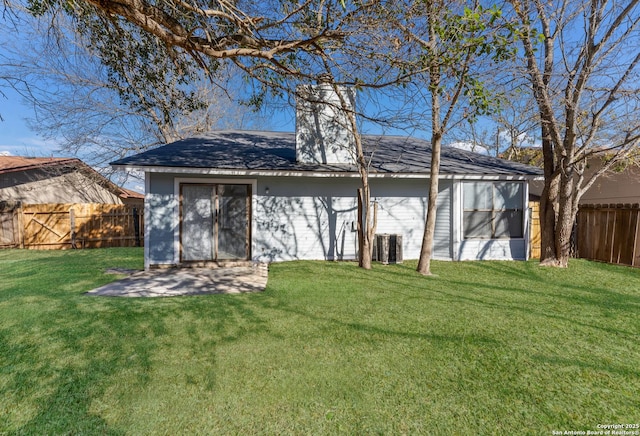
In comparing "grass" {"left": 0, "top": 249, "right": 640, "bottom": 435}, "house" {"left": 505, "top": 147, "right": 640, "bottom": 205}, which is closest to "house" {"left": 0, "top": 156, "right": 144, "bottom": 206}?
"grass" {"left": 0, "top": 249, "right": 640, "bottom": 435}

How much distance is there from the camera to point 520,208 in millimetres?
8461

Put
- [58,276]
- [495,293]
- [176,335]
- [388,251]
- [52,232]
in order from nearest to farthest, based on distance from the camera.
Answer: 1. [176,335]
2. [495,293]
3. [58,276]
4. [388,251]
5. [52,232]

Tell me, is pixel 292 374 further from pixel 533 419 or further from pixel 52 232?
pixel 52 232

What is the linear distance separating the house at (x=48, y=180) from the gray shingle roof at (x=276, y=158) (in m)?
8.76

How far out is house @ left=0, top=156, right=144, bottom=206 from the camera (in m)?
13.3

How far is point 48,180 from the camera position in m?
14.5

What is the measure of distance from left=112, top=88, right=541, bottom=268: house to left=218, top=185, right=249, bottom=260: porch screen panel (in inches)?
1.0

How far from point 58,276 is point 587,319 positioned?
9.23 metres

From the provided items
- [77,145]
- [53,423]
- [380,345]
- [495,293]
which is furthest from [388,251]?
[77,145]

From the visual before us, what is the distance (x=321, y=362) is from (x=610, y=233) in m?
9.32

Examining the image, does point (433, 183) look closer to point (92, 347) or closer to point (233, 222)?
point (233, 222)

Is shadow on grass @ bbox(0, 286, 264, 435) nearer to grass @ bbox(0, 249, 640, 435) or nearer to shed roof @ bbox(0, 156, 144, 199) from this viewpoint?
grass @ bbox(0, 249, 640, 435)

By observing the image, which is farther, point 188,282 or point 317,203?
point 317,203

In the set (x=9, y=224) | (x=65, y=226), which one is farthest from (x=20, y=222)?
(x=65, y=226)
